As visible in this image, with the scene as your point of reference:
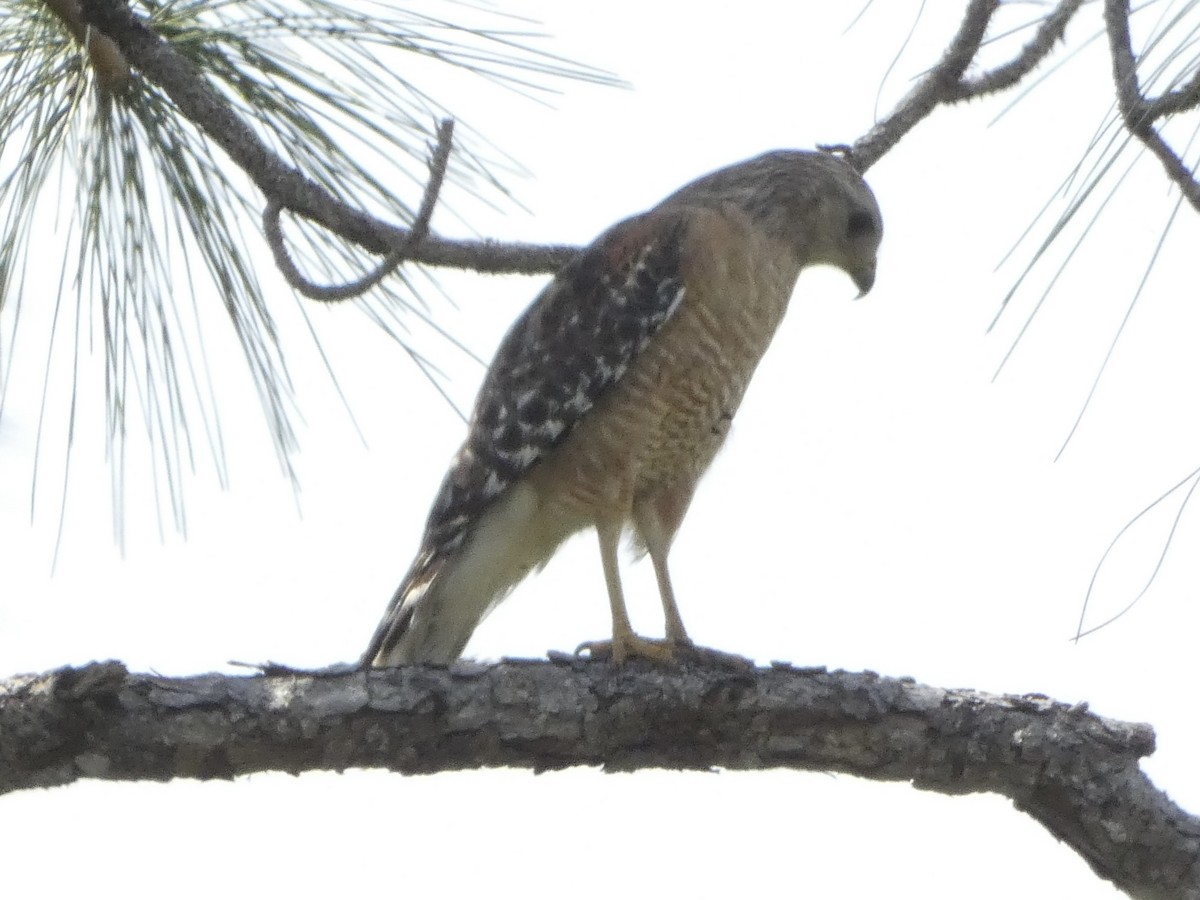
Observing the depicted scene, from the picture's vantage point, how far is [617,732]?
10.8 feet

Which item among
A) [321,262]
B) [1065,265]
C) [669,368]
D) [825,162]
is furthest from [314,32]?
[1065,265]

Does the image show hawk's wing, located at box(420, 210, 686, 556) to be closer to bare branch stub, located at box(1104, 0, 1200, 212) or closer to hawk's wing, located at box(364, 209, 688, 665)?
hawk's wing, located at box(364, 209, 688, 665)

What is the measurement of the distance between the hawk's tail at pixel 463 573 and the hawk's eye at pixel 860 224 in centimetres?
126

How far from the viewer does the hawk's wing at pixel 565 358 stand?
4438mm

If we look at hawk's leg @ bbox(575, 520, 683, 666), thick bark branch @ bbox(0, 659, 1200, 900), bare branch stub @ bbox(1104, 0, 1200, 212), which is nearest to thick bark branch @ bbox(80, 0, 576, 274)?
thick bark branch @ bbox(0, 659, 1200, 900)

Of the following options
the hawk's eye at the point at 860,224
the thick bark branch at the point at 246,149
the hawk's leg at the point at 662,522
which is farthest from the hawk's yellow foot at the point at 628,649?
the hawk's eye at the point at 860,224

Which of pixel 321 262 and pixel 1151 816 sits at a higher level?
pixel 321 262

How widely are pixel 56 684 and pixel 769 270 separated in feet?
8.05

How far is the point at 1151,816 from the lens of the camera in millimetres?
3070

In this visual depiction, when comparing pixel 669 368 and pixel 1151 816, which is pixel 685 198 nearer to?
pixel 669 368

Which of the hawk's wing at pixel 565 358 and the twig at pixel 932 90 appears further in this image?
the hawk's wing at pixel 565 358

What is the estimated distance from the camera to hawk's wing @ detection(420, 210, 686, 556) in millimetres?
4438

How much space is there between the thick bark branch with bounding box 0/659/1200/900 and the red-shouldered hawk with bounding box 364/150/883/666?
86 centimetres

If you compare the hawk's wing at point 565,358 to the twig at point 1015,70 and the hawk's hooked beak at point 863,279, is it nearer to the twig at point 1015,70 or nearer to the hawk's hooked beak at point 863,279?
the hawk's hooked beak at point 863,279
